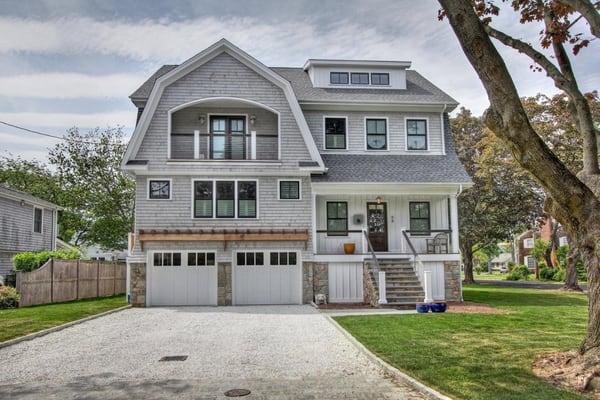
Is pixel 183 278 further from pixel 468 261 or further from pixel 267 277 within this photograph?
pixel 468 261

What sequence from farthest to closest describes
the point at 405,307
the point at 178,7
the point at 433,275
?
1. the point at 433,275
2. the point at 405,307
3. the point at 178,7

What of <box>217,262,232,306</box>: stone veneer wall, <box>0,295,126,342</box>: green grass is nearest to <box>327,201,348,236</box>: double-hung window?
<box>217,262,232,306</box>: stone veneer wall

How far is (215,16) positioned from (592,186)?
7.85 metres

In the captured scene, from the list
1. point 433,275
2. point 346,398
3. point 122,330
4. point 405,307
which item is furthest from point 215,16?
point 433,275

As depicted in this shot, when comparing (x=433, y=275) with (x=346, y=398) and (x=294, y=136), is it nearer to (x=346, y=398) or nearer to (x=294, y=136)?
(x=294, y=136)

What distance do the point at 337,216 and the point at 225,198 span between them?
423 centimetres

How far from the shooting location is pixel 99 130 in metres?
33.2

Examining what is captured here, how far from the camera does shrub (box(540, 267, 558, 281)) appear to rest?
3836 cm

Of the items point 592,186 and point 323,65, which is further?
point 323,65

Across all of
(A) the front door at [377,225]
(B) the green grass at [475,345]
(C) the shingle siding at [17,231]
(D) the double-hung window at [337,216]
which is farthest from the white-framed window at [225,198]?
(C) the shingle siding at [17,231]

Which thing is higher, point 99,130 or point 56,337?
point 99,130

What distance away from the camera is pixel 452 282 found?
17797 mm

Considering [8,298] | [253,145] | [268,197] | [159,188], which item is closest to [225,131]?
[253,145]

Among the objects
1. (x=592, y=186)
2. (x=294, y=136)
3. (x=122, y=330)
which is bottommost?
(x=122, y=330)
